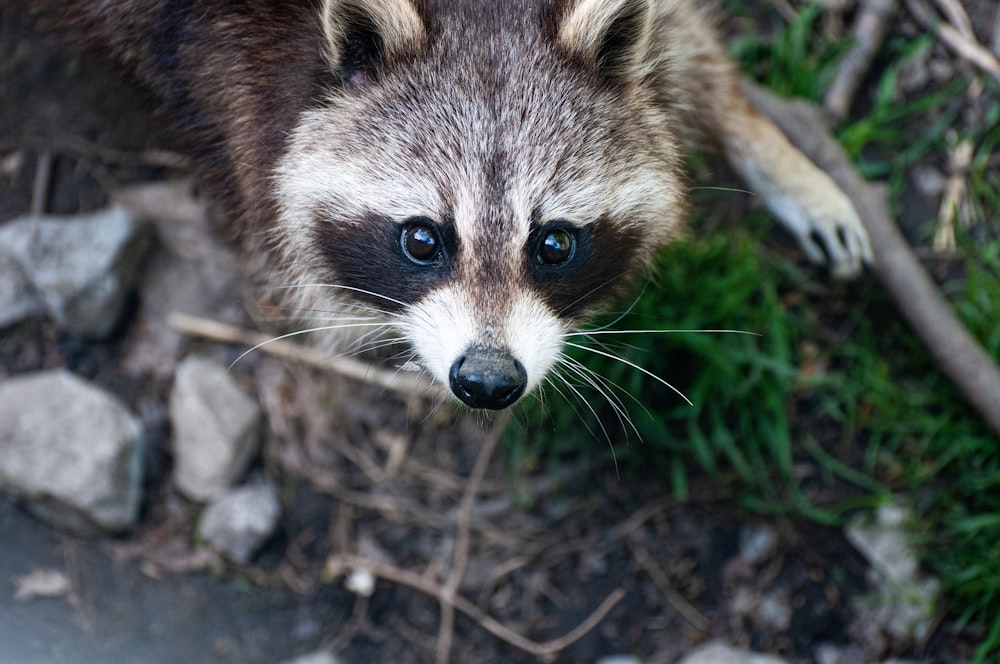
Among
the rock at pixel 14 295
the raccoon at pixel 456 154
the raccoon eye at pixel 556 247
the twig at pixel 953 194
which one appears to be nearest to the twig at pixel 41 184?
the rock at pixel 14 295

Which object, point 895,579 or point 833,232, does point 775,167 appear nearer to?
point 833,232

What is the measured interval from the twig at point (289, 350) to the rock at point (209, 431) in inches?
7.5

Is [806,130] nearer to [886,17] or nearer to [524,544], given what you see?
[886,17]

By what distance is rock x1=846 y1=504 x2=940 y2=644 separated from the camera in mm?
3754

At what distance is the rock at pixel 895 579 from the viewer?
3754 mm

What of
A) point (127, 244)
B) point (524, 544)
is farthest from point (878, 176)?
A: point (127, 244)

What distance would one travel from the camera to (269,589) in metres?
3.92

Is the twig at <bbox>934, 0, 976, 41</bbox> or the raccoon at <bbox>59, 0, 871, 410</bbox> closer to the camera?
the raccoon at <bbox>59, 0, 871, 410</bbox>

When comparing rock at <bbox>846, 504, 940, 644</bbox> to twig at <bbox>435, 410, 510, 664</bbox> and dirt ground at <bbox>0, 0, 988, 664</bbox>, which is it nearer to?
dirt ground at <bbox>0, 0, 988, 664</bbox>

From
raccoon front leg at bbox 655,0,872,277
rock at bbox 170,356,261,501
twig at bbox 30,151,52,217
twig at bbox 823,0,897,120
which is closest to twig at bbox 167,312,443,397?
rock at bbox 170,356,261,501

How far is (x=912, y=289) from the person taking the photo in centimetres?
376

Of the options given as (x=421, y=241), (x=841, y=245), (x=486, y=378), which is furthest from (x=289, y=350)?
(x=841, y=245)

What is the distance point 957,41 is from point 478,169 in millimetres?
2889

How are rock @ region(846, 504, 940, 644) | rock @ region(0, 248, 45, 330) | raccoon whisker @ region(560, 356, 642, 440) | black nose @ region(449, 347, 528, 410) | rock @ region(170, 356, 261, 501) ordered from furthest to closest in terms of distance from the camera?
1. rock @ region(0, 248, 45, 330)
2. rock @ region(170, 356, 261, 501)
3. rock @ region(846, 504, 940, 644)
4. raccoon whisker @ region(560, 356, 642, 440)
5. black nose @ region(449, 347, 528, 410)
